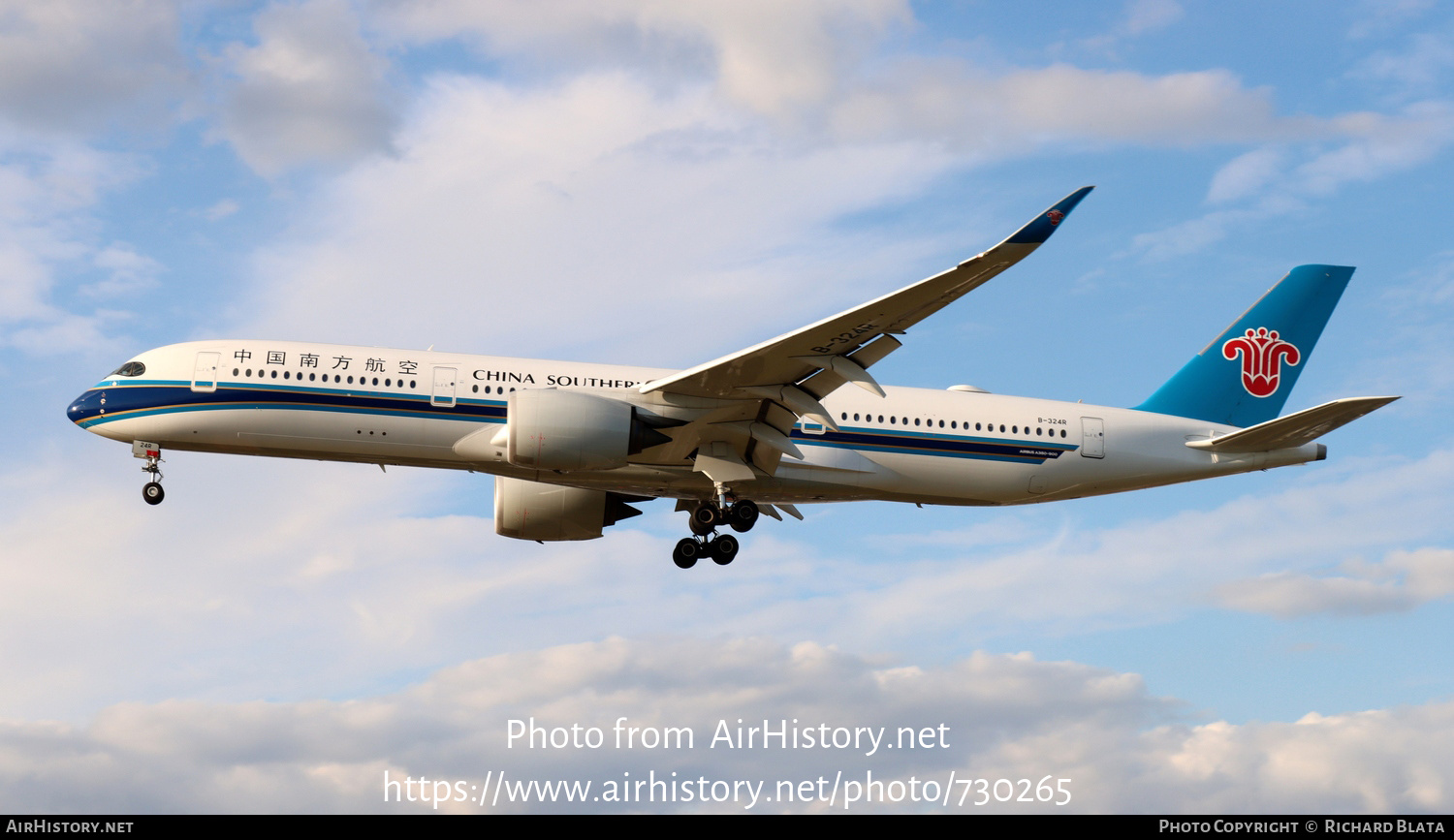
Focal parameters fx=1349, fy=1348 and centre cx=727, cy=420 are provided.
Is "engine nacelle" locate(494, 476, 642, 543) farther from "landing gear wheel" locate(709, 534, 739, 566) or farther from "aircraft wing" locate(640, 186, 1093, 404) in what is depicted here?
"aircraft wing" locate(640, 186, 1093, 404)

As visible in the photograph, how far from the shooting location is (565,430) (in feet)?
80.0

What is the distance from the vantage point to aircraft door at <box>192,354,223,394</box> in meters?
26.1

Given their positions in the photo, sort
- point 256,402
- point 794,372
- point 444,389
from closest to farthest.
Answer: point 794,372, point 256,402, point 444,389

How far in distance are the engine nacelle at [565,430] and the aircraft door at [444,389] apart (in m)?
1.85

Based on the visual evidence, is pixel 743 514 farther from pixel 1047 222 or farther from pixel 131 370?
pixel 131 370

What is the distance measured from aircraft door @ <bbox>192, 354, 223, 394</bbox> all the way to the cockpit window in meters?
1.22

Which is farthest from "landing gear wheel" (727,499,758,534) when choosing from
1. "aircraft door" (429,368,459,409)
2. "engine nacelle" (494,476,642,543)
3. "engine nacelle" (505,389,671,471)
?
"aircraft door" (429,368,459,409)

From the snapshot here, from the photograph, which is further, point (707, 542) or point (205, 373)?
point (707, 542)

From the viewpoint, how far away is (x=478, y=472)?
27219 millimetres

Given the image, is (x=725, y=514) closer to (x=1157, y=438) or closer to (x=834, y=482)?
(x=834, y=482)

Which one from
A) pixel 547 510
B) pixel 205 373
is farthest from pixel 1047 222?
pixel 205 373

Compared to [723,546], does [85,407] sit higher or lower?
higher

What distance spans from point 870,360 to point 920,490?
4992 mm

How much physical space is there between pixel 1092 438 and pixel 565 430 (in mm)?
11946
